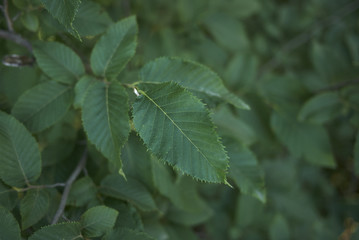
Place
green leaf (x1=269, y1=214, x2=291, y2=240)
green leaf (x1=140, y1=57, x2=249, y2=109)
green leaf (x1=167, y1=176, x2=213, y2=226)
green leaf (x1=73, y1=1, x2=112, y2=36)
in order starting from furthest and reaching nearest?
green leaf (x1=269, y1=214, x2=291, y2=240) < green leaf (x1=167, y1=176, x2=213, y2=226) < green leaf (x1=73, y1=1, x2=112, y2=36) < green leaf (x1=140, y1=57, x2=249, y2=109)

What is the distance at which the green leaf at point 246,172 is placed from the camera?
1.19 m

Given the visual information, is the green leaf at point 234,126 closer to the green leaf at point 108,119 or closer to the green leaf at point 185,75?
the green leaf at point 185,75

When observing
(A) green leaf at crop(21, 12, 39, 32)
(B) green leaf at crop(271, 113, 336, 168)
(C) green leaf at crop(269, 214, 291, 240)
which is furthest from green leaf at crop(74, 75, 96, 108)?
(C) green leaf at crop(269, 214, 291, 240)

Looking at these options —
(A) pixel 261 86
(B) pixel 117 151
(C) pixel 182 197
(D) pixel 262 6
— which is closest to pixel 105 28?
(B) pixel 117 151

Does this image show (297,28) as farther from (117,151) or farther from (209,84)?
(117,151)

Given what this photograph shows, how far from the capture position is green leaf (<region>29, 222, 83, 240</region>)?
0.80 m

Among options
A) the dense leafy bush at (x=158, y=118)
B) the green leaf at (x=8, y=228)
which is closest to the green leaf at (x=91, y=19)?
the dense leafy bush at (x=158, y=118)

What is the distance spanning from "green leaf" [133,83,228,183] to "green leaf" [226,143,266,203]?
444mm

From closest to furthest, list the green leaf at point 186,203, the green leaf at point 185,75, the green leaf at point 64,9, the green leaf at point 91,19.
→ the green leaf at point 64,9 → the green leaf at point 185,75 → the green leaf at point 91,19 → the green leaf at point 186,203

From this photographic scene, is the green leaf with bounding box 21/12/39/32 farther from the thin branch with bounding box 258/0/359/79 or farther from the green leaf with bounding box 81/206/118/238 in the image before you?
the thin branch with bounding box 258/0/359/79

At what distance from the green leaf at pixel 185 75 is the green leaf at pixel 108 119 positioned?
129 mm

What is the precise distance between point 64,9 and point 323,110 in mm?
1336

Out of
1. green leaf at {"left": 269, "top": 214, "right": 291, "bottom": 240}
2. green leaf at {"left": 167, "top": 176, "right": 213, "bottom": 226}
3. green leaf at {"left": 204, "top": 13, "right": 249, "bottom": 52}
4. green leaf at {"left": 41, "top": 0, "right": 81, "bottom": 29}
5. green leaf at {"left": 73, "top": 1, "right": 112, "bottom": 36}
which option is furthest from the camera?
green leaf at {"left": 204, "top": 13, "right": 249, "bottom": 52}

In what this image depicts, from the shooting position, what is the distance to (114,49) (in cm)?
103
